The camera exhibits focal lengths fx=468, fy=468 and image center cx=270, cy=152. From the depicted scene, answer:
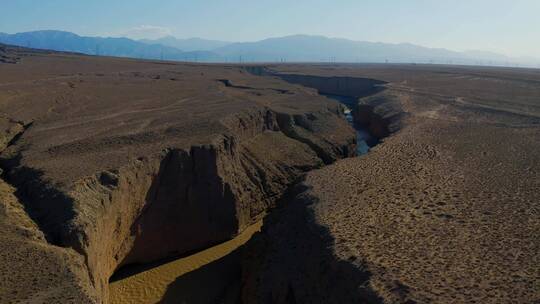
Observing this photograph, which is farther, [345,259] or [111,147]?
[111,147]

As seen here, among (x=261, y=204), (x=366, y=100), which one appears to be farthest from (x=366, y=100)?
(x=261, y=204)

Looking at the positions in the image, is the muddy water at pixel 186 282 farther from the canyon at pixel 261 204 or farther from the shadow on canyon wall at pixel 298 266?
the shadow on canyon wall at pixel 298 266

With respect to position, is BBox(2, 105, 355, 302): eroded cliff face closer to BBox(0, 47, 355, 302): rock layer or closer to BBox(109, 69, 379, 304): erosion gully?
BBox(0, 47, 355, 302): rock layer

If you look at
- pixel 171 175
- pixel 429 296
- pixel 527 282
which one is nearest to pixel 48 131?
pixel 171 175

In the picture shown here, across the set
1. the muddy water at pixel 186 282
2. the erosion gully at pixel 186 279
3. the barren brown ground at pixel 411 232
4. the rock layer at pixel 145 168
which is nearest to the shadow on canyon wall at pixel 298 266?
the barren brown ground at pixel 411 232

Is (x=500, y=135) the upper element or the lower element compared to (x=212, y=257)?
upper

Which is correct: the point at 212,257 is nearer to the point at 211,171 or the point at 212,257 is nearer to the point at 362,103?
the point at 211,171

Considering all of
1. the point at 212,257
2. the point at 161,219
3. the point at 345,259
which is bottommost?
the point at 212,257

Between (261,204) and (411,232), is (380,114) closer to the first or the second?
(261,204)
